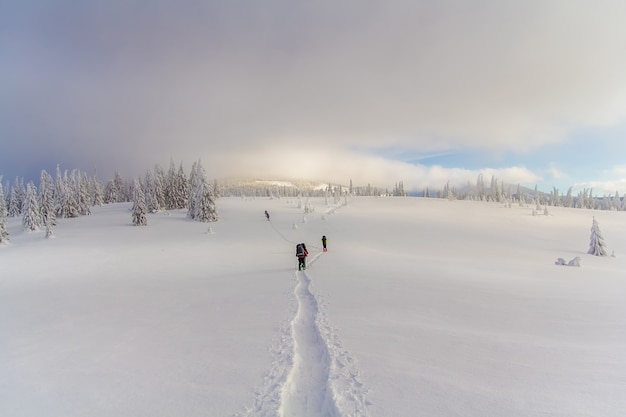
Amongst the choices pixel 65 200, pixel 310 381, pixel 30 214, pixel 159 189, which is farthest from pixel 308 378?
pixel 159 189

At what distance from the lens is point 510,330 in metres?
8.12

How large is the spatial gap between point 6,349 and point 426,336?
11.0m

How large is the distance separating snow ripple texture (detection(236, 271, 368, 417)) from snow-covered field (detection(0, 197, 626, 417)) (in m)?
0.03

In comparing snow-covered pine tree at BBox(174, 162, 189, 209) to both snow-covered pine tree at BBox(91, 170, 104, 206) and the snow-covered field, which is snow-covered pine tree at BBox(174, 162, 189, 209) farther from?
the snow-covered field

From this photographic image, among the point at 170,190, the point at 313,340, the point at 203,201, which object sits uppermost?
the point at 170,190

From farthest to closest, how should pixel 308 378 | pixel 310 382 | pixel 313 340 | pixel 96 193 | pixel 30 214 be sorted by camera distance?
pixel 96 193, pixel 30 214, pixel 313 340, pixel 308 378, pixel 310 382

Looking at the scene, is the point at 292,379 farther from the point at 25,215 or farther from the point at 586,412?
the point at 25,215

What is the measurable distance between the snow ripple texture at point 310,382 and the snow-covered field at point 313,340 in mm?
30

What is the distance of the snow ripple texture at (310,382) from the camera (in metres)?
4.70

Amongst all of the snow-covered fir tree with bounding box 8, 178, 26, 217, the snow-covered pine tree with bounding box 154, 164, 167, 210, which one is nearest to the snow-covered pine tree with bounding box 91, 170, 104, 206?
the snow-covered fir tree with bounding box 8, 178, 26, 217

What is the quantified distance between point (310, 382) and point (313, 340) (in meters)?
1.98

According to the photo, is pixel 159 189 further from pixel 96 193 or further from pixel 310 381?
pixel 310 381

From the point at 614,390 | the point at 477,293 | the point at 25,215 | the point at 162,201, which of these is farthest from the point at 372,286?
the point at 162,201

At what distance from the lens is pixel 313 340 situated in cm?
757
